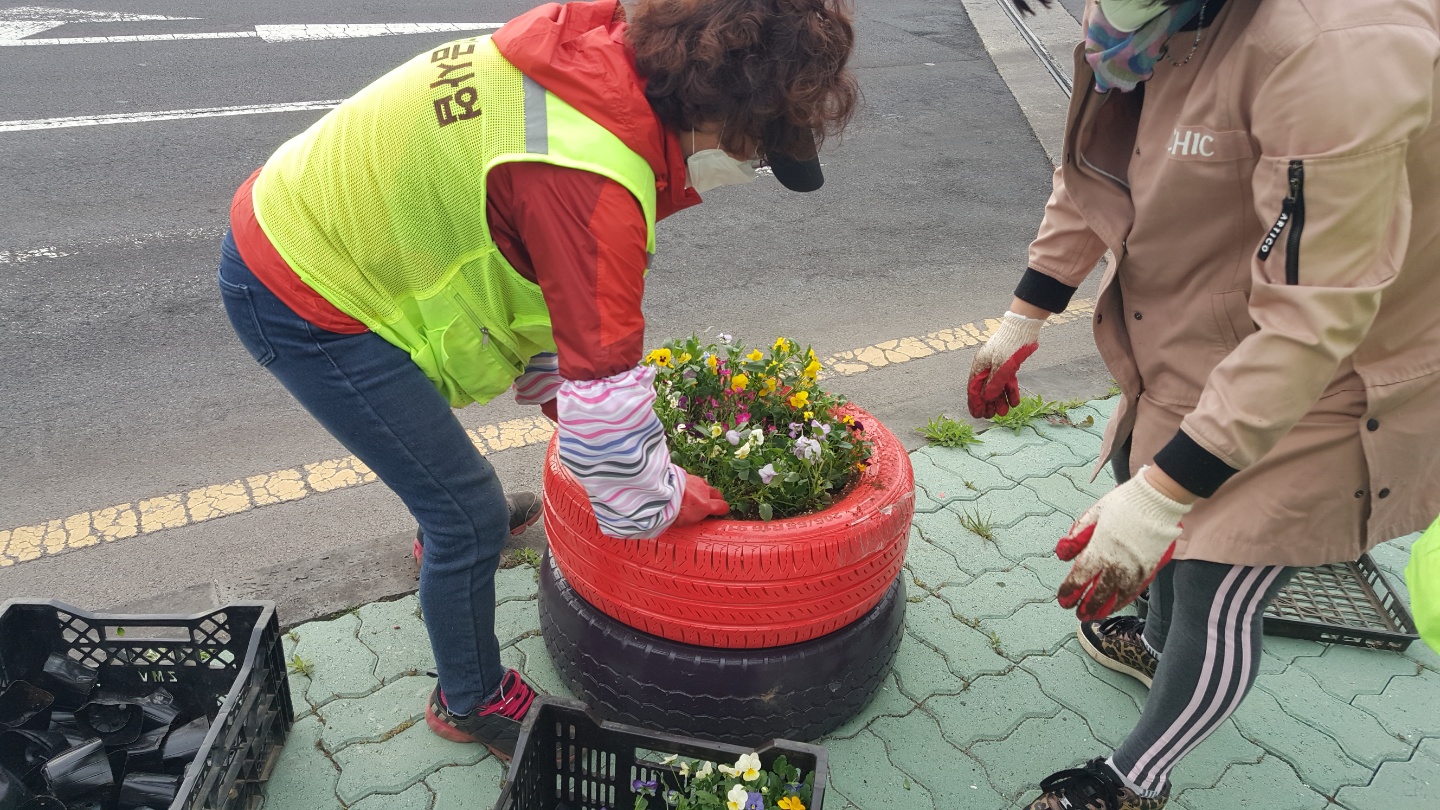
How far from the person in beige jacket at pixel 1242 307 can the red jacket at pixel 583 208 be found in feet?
2.82

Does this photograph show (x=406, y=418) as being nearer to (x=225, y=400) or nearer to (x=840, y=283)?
(x=225, y=400)

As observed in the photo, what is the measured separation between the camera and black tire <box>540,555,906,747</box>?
2.29m

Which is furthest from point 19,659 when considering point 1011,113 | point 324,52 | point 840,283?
point 1011,113

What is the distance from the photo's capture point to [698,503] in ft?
7.01

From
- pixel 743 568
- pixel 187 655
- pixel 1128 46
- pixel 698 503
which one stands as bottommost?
pixel 187 655

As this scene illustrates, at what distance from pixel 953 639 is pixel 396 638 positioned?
154cm

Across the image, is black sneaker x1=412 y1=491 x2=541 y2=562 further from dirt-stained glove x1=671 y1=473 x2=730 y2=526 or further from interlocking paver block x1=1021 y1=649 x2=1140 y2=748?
interlocking paver block x1=1021 y1=649 x2=1140 y2=748

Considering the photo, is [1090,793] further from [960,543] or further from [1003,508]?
[1003,508]

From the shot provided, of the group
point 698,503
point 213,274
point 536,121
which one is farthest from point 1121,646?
point 213,274

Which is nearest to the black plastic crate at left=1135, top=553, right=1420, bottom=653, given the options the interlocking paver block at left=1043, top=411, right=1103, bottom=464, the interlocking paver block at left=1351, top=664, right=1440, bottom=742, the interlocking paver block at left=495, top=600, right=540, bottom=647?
the interlocking paver block at left=1351, top=664, right=1440, bottom=742

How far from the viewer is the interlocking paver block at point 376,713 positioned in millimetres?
2467

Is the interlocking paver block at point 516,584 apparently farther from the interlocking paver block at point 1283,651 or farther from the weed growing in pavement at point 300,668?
the interlocking paver block at point 1283,651

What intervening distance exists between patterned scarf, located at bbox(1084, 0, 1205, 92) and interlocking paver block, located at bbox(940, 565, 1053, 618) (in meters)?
1.62

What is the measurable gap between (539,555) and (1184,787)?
1.85 metres
